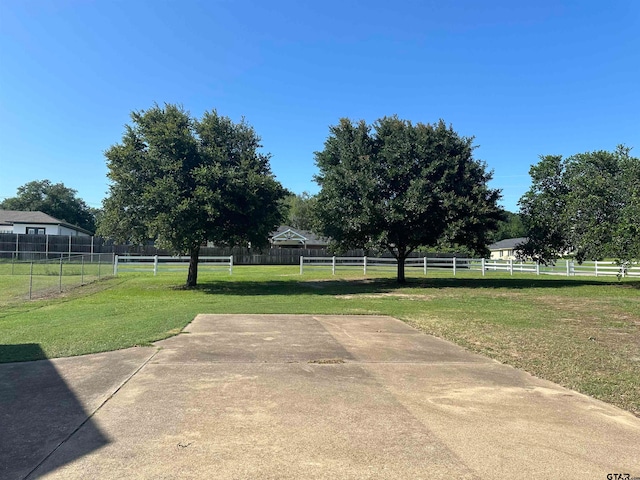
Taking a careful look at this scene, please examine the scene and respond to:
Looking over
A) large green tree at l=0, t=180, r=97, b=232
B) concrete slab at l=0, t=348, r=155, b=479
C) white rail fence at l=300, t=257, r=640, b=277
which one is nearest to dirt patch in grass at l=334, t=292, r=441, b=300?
concrete slab at l=0, t=348, r=155, b=479

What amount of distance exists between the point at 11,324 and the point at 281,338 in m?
6.66

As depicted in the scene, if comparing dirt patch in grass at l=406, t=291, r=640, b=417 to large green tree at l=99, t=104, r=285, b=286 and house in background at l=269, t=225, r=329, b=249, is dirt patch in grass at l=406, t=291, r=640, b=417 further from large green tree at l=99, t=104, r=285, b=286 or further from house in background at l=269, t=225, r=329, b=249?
house in background at l=269, t=225, r=329, b=249

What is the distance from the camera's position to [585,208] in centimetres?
2148

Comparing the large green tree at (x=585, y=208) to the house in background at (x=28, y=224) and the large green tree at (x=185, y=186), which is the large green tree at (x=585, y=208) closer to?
the large green tree at (x=185, y=186)

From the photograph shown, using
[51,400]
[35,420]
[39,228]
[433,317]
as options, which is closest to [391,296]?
[433,317]

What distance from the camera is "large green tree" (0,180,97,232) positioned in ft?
230

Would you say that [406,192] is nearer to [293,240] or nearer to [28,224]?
[293,240]

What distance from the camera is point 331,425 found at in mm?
4219

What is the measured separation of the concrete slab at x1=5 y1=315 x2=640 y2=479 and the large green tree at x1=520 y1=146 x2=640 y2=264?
654 inches

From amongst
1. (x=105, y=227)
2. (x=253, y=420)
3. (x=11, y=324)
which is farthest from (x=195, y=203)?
(x=253, y=420)

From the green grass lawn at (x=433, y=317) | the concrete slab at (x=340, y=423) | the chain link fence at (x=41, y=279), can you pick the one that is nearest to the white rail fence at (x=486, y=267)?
the green grass lawn at (x=433, y=317)

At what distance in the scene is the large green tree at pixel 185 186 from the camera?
18078 mm

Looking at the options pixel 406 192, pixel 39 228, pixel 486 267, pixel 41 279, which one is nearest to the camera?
pixel 406 192

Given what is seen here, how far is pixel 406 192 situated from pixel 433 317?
10242 mm
